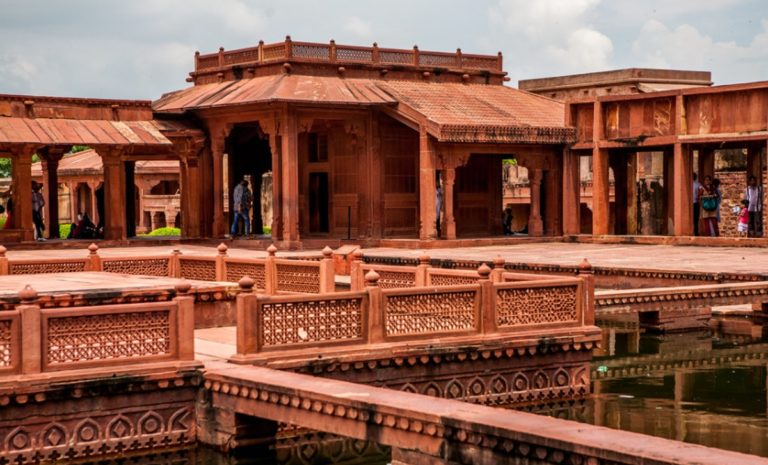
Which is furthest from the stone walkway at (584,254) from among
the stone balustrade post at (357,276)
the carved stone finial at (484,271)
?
the carved stone finial at (484,271)

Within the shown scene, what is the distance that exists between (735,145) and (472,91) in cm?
681

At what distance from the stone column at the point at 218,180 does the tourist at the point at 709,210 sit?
11507 millimetres

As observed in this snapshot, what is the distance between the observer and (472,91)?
33.9 meters

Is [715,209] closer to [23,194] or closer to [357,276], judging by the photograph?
[357,276]

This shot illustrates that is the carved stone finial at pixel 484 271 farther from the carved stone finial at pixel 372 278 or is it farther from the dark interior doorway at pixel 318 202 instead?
the dark interior doorway at pixel 318 202

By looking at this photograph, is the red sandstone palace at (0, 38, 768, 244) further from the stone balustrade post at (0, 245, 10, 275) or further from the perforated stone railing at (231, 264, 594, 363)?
the perforated stone railing at (231, 264, 594, 363)

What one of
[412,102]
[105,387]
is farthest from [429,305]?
[412,102]

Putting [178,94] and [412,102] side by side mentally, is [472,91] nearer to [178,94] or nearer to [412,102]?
[412,102]

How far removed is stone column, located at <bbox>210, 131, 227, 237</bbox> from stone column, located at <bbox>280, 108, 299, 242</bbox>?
8.66 feet

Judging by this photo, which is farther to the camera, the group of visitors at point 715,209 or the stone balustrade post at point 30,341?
the group of visitors at point 715,209

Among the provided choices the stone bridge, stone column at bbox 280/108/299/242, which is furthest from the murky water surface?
stone column at bbox 280/108/299/242

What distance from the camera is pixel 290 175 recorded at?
98.7 ft

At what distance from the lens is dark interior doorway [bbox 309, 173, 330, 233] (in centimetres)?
3300

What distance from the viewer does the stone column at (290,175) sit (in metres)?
30.0
